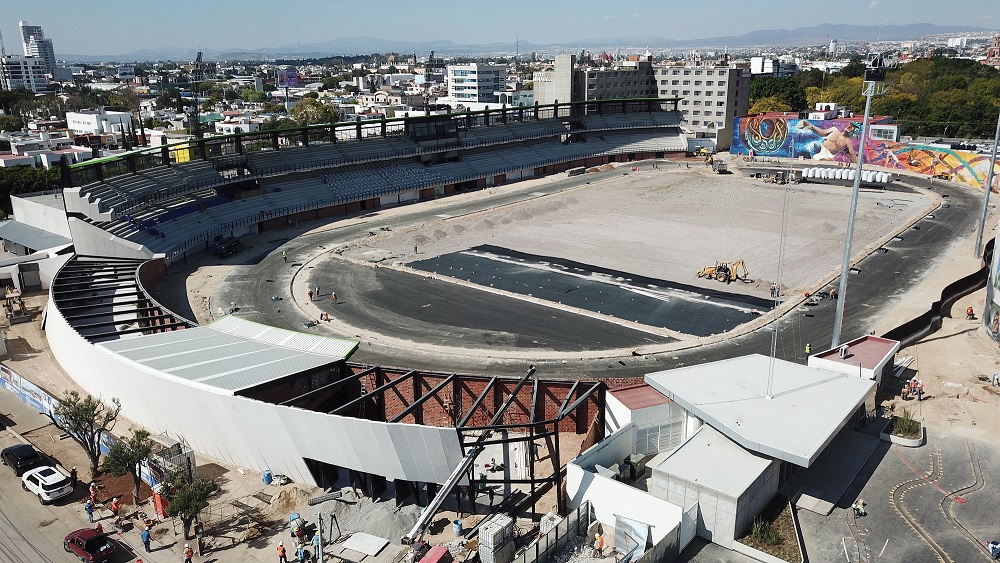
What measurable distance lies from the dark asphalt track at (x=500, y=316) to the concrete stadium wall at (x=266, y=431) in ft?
40.7

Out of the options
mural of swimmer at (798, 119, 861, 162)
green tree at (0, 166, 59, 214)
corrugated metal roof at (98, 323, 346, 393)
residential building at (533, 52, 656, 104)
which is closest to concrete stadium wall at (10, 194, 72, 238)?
green tree at (0, 166, 59, 214)

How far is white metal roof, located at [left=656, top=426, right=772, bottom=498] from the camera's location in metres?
25.1

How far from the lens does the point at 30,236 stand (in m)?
64.3

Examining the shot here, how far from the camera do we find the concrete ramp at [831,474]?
26.7 m

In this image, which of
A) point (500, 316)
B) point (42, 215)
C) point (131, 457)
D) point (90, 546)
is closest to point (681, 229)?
point (500, 316)

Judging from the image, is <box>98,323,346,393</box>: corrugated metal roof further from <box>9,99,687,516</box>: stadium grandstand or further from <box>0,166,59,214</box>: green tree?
<box>0,166,59,214</box>: green tree

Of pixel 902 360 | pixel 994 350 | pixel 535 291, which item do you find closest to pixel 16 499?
pixel 535 291

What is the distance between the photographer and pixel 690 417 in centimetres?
3091

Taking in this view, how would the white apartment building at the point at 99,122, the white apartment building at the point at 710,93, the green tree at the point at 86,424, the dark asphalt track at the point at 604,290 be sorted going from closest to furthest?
the green tree at the point at 86,424, the dark asphalt track at the point at 604,290, the white apartment building at the point at 710,93, the white apartment building at the point at 99,122

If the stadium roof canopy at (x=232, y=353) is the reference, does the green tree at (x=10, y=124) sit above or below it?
above

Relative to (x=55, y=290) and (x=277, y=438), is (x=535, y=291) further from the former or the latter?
(x=55, y=290)

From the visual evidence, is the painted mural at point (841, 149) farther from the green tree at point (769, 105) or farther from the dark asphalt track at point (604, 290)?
the dark asphalt track at point (604, 290)

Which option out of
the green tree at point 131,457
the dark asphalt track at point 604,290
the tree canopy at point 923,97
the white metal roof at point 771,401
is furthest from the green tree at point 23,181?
the tree canopy at point 923,97

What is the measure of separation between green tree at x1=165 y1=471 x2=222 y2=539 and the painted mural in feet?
283
